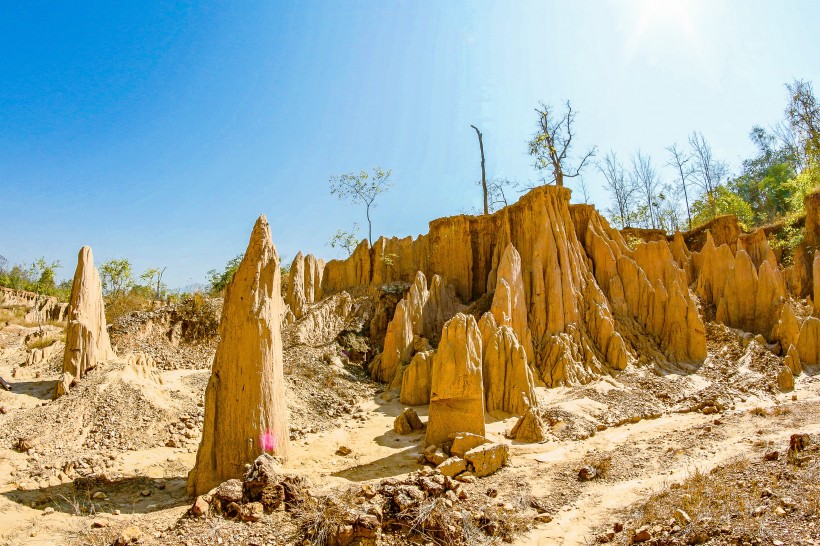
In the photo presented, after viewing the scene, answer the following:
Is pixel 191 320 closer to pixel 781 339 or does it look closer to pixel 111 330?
pixel 111 330

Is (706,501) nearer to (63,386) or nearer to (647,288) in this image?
(647,288)

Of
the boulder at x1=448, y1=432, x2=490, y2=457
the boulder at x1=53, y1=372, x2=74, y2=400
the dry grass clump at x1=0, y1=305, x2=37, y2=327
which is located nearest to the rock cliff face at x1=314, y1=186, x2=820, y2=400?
the boulder at x1=448, y1=432, x2=490, y2=457

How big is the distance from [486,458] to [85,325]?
1154 cm

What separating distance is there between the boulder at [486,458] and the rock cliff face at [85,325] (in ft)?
34.6

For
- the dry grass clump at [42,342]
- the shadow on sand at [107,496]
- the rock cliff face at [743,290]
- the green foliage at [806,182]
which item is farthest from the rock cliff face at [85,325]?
the green foliage at [806,182]

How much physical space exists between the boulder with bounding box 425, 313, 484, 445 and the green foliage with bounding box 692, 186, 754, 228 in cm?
2707

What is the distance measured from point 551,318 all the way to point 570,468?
309 inches

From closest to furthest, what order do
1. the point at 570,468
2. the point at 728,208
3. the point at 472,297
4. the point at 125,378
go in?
the point at 570,468
the point at 125,378
the point at 472,297
the point at 728,208

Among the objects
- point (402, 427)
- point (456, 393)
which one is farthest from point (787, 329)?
point (402, 427)

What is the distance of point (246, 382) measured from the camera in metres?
8.35

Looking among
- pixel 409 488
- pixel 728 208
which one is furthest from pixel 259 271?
pixel 728 208

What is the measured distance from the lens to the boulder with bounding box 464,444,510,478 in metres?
8.58

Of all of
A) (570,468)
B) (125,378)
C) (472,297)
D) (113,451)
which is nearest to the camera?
(570,468)

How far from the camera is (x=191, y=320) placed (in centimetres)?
1944
